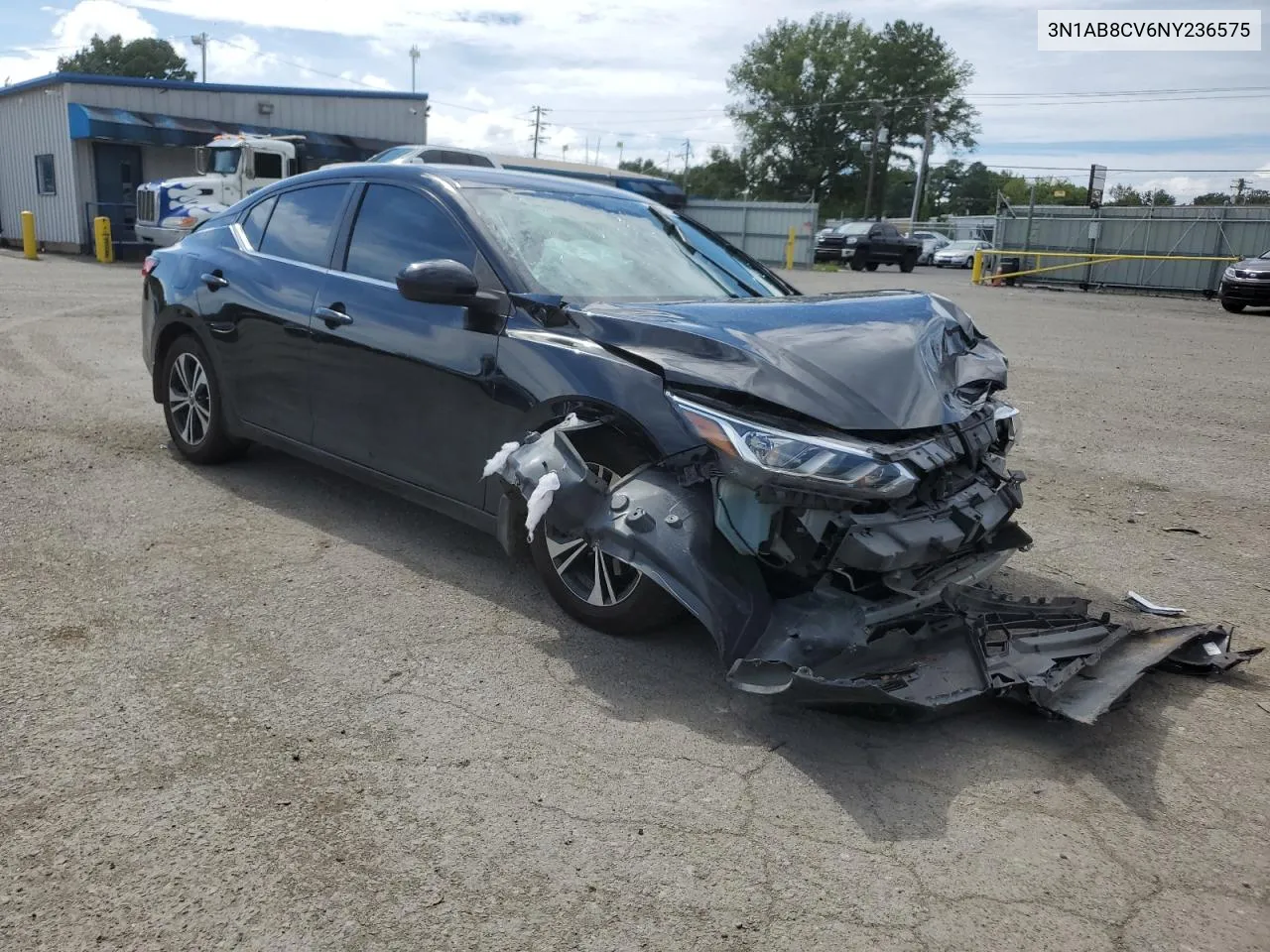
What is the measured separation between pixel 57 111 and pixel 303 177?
85.7 ft

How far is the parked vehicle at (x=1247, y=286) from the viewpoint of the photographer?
788 inches

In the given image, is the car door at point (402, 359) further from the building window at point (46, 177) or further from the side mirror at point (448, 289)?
the building window at point (46, 177)

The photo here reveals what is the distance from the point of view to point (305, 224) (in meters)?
5.12

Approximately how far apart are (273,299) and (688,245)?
2.05 m

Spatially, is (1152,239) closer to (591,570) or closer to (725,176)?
(591,570)

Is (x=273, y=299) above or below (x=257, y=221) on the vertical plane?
below

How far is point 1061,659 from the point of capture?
3416 mm

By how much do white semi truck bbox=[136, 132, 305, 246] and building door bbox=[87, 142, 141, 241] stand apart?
472 centimetres

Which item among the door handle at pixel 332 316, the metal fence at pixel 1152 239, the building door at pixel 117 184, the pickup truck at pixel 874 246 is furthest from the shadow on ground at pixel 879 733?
the pickup truck at pixel 874 246

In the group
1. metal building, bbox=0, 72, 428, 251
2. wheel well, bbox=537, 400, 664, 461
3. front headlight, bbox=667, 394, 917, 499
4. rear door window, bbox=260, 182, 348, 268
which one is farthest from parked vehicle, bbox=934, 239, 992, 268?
front headlight, bbox=667, 394, 917, 499

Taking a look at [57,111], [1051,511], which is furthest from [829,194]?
[1051,511]

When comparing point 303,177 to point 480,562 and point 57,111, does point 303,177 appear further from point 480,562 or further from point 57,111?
point 57,111

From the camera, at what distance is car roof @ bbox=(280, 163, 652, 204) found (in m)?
4.60

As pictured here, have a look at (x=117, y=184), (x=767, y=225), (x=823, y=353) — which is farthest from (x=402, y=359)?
(x=767, y=225)
